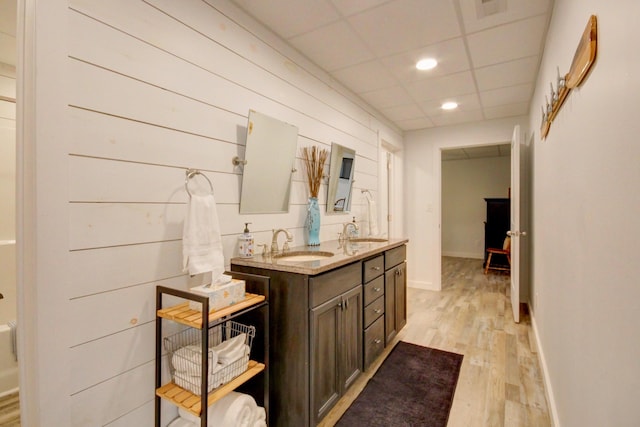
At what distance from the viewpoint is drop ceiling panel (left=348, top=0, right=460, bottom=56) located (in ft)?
A: 5.96

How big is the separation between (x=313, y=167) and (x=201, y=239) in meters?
1.28

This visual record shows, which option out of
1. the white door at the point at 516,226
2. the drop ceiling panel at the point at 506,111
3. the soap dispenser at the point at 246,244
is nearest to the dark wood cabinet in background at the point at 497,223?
the drop ceiling panel at the point at 506,111

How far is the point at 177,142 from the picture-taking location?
148 centimetres

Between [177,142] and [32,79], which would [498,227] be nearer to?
[177,142]

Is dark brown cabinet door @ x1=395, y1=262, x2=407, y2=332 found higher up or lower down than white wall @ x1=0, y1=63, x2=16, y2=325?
lower down

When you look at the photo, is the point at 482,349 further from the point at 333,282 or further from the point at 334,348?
the point at 333,282

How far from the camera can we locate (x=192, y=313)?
1315 mm

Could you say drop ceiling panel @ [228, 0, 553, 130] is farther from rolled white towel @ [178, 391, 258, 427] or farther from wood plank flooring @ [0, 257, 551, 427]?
wood plank flooring @ [0, 257, 551, 427]

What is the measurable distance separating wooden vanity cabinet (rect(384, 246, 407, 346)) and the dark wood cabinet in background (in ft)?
13.1

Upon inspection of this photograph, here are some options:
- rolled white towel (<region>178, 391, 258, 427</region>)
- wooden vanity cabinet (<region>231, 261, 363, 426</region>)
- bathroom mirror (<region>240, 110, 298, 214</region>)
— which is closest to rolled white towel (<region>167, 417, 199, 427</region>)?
rolled white towel (<region>178, 391, 258, 427</region>)

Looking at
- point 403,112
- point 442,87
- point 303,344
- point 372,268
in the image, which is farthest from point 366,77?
point 303,344

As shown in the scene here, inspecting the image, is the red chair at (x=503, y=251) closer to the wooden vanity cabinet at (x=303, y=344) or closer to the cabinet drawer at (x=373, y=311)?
the cabinet drawer at (x=373, y=311)

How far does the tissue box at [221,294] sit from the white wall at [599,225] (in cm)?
134

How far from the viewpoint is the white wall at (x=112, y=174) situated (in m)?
1.03
